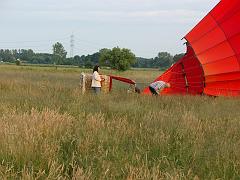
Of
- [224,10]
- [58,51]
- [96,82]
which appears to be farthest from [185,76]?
[58,51]

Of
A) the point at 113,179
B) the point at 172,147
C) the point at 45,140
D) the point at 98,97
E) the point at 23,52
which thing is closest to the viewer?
the point at 113,179

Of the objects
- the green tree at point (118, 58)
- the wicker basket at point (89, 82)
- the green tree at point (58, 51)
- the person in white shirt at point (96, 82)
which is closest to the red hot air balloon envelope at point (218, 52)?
the wicker basket at point (89, 82)

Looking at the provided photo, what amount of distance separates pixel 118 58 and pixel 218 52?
40192 millimetres

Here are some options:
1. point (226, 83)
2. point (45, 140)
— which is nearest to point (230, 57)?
point (226, 83)

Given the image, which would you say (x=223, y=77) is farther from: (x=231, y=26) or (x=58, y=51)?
(x=58, y=51)

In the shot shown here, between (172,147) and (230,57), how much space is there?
8731 millimetres

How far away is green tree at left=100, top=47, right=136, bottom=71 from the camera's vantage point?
5241cm

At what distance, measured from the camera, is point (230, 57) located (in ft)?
41.0

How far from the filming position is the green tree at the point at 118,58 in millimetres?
52406

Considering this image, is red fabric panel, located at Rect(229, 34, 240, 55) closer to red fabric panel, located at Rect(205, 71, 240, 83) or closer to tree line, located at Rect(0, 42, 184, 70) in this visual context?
red fabric panel, located at Rect(205, 71, 240, 83)

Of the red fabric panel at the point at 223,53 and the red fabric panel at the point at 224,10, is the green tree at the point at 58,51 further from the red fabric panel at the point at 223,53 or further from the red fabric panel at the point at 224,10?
the red fabric panel at the point at 223,53

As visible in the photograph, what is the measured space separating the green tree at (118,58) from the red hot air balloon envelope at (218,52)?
38908 millimetres

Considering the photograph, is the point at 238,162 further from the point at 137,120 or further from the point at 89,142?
the point at 137,120

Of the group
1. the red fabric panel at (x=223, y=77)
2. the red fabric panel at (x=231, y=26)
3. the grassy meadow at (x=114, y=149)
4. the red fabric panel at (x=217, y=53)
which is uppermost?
the red fabric panel at (x=231, y=26)
